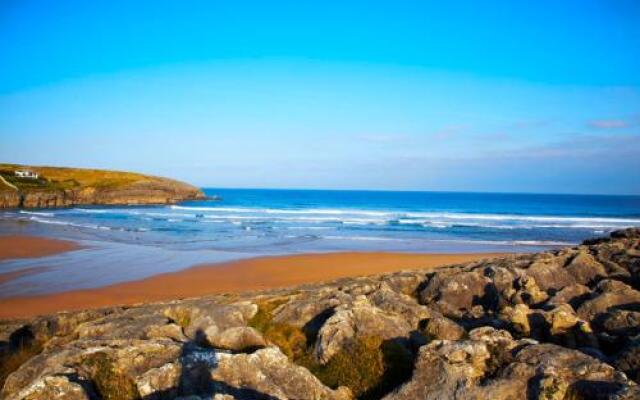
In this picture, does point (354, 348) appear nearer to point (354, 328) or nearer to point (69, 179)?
point (354, 328)

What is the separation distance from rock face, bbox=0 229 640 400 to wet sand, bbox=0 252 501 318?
651 centimetres

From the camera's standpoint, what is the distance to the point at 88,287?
19.6m

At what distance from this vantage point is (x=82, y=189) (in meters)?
88.6

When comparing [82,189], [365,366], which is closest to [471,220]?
[365,366]

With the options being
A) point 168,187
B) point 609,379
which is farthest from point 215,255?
point 168,187

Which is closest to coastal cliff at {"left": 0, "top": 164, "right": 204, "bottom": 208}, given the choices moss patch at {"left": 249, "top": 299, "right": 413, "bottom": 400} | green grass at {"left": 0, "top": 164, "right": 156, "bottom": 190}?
green grass at {"left": 0, "top": 164, "right": 156, "bottom": 190}

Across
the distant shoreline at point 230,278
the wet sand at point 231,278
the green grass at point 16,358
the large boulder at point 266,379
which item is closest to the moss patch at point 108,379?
the large boulder at point 266,379

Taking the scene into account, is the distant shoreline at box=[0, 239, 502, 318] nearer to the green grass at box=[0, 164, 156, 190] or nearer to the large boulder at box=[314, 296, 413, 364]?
the large boulder at box=[314, 296, 413, 364]

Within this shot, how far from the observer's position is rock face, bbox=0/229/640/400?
5316 mm

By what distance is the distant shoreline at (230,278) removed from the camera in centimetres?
1716

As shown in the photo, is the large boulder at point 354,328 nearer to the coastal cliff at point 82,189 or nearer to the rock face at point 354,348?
the rock face at point 354,348

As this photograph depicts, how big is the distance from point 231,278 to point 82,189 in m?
77.9

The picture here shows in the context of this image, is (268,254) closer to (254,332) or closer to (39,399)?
(254,332)

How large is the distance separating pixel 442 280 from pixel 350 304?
3959 millimetres
